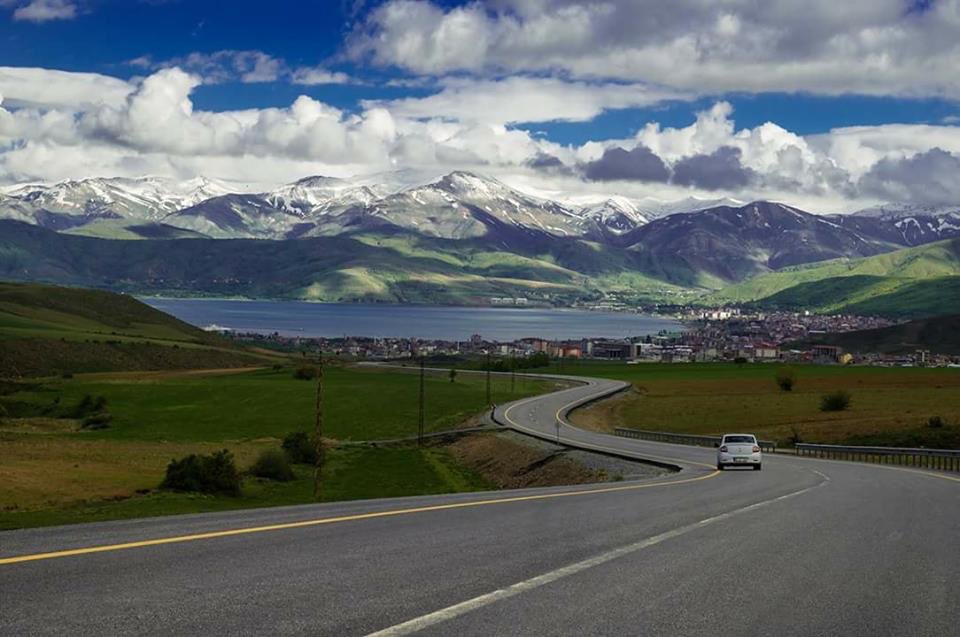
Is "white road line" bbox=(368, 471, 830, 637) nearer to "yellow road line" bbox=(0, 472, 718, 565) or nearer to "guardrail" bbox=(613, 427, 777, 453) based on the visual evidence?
"yellow road line" bbox=(0, 472, 718, 565)

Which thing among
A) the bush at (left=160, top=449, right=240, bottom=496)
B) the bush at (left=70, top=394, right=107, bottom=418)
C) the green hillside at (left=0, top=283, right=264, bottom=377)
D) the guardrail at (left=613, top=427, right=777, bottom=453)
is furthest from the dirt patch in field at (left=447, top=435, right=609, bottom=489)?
the green hillside at (left=0, top=283, right=264, bottom=377)

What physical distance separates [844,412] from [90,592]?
3382 inches

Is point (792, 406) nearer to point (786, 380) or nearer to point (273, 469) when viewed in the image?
point (786, 380)

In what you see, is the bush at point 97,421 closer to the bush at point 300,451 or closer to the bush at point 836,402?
the bush at point 300,451

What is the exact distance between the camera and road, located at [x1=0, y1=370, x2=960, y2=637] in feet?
30.8

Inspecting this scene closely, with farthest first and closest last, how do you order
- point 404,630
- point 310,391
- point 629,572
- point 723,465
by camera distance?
point 310,391 < point 723,465 < point 629,572 < point 404,630

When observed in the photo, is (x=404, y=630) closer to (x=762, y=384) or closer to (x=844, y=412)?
(x=844, y=412)

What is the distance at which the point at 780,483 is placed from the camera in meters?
31.1

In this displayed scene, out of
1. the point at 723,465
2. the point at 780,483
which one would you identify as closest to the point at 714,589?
the point at 780,483

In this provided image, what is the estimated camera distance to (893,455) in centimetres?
5503

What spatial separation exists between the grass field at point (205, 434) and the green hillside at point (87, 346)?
35.3 ft

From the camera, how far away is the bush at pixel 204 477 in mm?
42250

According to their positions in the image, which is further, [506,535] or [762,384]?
[762,384]

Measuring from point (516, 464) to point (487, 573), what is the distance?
49963mm
